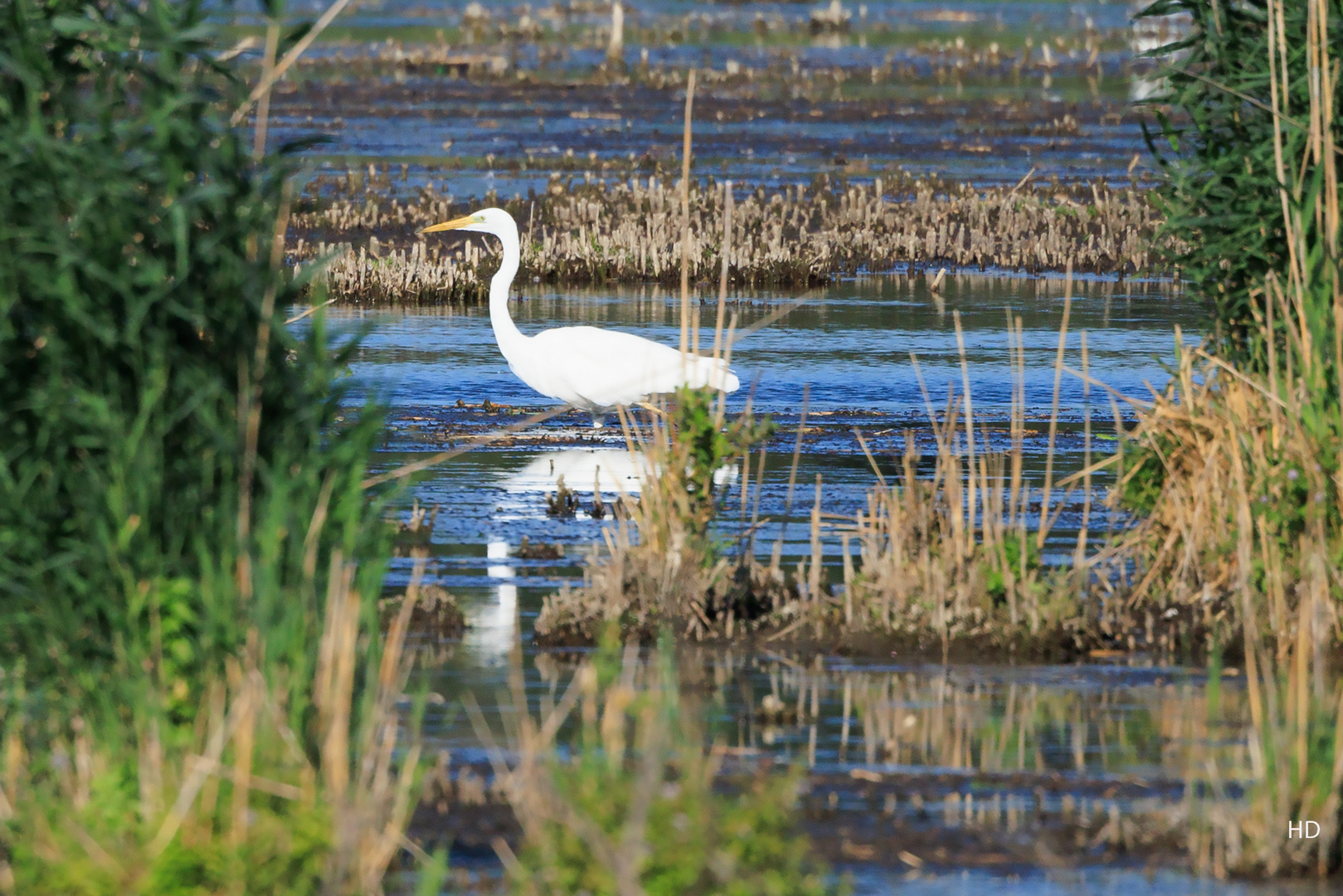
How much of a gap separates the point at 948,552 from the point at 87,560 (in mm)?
3880

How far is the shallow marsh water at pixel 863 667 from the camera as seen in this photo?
651 cm

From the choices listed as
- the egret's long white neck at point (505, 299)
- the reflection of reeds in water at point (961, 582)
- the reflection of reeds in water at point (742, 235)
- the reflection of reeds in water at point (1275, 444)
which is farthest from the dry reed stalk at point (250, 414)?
the reflection of reeds in water at point (742, 235)

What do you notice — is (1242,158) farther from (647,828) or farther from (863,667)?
(647,828)

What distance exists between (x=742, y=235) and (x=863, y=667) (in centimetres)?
1725

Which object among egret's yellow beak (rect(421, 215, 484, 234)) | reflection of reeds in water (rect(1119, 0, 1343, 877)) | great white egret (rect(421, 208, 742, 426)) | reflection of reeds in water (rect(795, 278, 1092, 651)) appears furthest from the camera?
egret's yellow beak (rect(421, 215, 484, 234))

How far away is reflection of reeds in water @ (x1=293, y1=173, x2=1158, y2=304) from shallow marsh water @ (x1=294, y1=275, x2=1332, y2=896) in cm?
260

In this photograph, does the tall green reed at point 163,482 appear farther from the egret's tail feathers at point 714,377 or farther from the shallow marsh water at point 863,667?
the egret's tail feathers at point 714,377

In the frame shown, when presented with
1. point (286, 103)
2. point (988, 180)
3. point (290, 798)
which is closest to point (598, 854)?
point (290, 798)

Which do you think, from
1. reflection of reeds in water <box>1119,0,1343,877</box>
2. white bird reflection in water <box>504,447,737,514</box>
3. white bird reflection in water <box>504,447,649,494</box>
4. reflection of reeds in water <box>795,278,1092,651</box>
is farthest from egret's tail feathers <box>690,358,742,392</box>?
reflection of reeds in water <box>1119,0,1343,877</box>

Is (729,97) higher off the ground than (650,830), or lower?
higher

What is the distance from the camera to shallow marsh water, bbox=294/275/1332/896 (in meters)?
6.51

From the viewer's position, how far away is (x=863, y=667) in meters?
8.68

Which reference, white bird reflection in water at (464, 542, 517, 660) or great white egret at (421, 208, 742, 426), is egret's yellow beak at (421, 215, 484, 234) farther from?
white bird reflection in water at (464, 542, 517, 660)

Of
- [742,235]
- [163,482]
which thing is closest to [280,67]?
[163,482]
